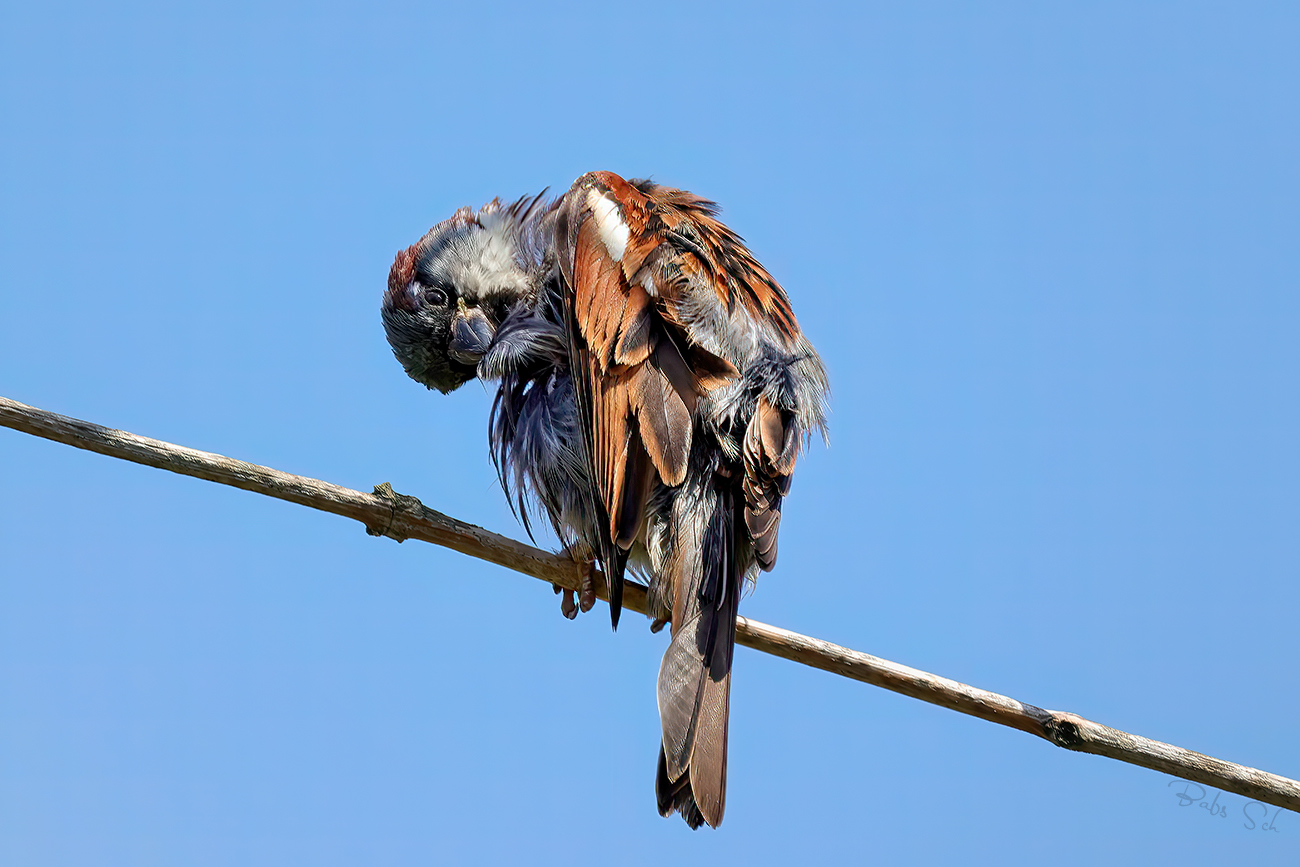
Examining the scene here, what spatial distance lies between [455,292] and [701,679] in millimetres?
2123

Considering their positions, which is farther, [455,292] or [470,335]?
[455,292]

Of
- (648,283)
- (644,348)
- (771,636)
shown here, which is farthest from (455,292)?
(771,636)

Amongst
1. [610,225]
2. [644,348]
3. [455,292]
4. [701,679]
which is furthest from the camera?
[455,292]

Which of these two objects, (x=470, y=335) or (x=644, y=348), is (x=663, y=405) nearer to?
(x=644, y=348)

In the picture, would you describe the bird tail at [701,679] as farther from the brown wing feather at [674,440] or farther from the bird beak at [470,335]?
the bird beak at [470,335]

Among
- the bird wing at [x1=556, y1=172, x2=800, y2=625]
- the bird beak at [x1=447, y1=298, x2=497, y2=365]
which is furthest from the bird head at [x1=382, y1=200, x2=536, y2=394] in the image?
the bird wing at [x1=556, y1=172, x2=800, y2=625]

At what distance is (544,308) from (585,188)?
1.59 ft

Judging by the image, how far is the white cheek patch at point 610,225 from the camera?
394cm

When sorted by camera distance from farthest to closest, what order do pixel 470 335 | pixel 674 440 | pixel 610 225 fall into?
pixel 470 335, pixel 610 225, pixel 674 440

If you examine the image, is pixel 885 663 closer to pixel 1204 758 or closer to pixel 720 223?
pixel 1204 758

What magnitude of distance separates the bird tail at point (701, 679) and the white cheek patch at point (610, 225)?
3.12 ft

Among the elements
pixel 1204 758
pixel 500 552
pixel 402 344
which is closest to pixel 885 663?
pixel 1204 758

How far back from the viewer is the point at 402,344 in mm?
4855

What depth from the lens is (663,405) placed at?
359 centimetres
